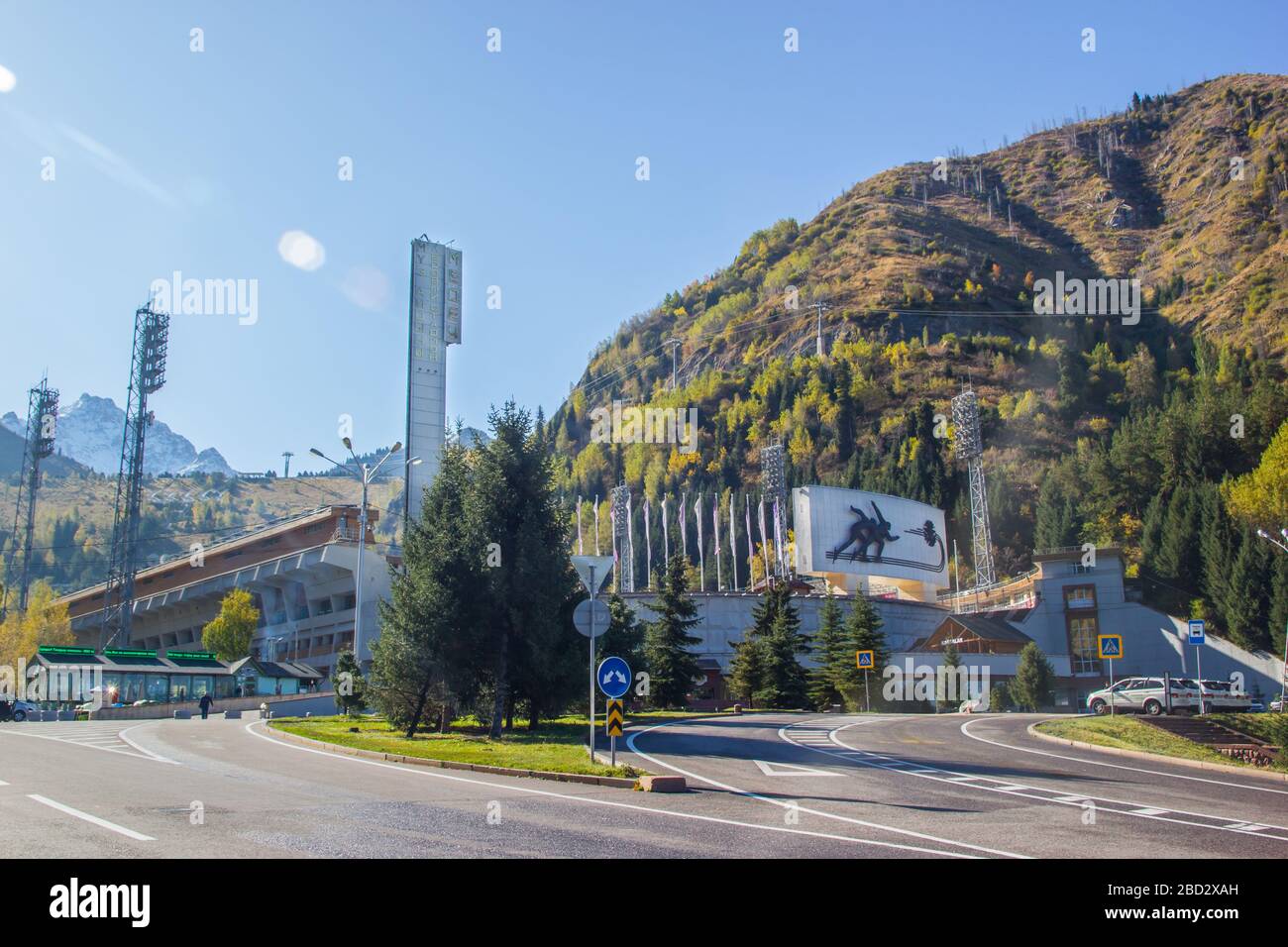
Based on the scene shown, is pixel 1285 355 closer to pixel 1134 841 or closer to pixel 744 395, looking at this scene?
pixel 744 395

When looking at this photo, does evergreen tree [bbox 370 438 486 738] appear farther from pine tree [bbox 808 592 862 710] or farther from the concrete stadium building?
the concrete stadium building

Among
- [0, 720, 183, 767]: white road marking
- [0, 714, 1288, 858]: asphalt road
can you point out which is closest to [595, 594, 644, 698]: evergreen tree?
[0, 714, 1288, 858]: asphalt road

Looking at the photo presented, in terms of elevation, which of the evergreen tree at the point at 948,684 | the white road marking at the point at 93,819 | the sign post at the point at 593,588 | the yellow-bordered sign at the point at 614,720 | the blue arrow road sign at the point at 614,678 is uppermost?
the sign post at the point at 593,588

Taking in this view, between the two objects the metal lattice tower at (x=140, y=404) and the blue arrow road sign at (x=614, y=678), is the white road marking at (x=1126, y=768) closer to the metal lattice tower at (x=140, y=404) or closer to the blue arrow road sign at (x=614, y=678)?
the blue arrow road sign at (x=614, y=678)

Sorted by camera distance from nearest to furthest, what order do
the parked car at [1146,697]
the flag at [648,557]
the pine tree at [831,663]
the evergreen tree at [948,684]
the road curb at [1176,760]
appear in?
the road curb at [1176,760]
the parked car at [1146,697]
the pine tree at [831,663]
the evergreen tree at [948,684]
the flag at [648,557]

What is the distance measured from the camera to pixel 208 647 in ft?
265

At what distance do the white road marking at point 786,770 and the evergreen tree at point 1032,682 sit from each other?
4539 cm

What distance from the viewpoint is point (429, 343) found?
76500mm

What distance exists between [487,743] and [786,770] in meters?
8.78

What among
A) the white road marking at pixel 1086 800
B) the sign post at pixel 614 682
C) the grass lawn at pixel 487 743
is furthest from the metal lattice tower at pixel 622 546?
the sign post at pixel 614 682

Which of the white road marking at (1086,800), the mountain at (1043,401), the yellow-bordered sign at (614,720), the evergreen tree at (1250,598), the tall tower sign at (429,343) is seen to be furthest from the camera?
the mountain at (1043,401)

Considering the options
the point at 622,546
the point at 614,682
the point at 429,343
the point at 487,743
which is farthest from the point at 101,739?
the point at 622,546

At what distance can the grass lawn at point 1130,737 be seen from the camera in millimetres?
24438

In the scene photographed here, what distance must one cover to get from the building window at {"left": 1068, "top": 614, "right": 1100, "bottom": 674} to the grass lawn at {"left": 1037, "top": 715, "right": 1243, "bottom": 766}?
158 ft
